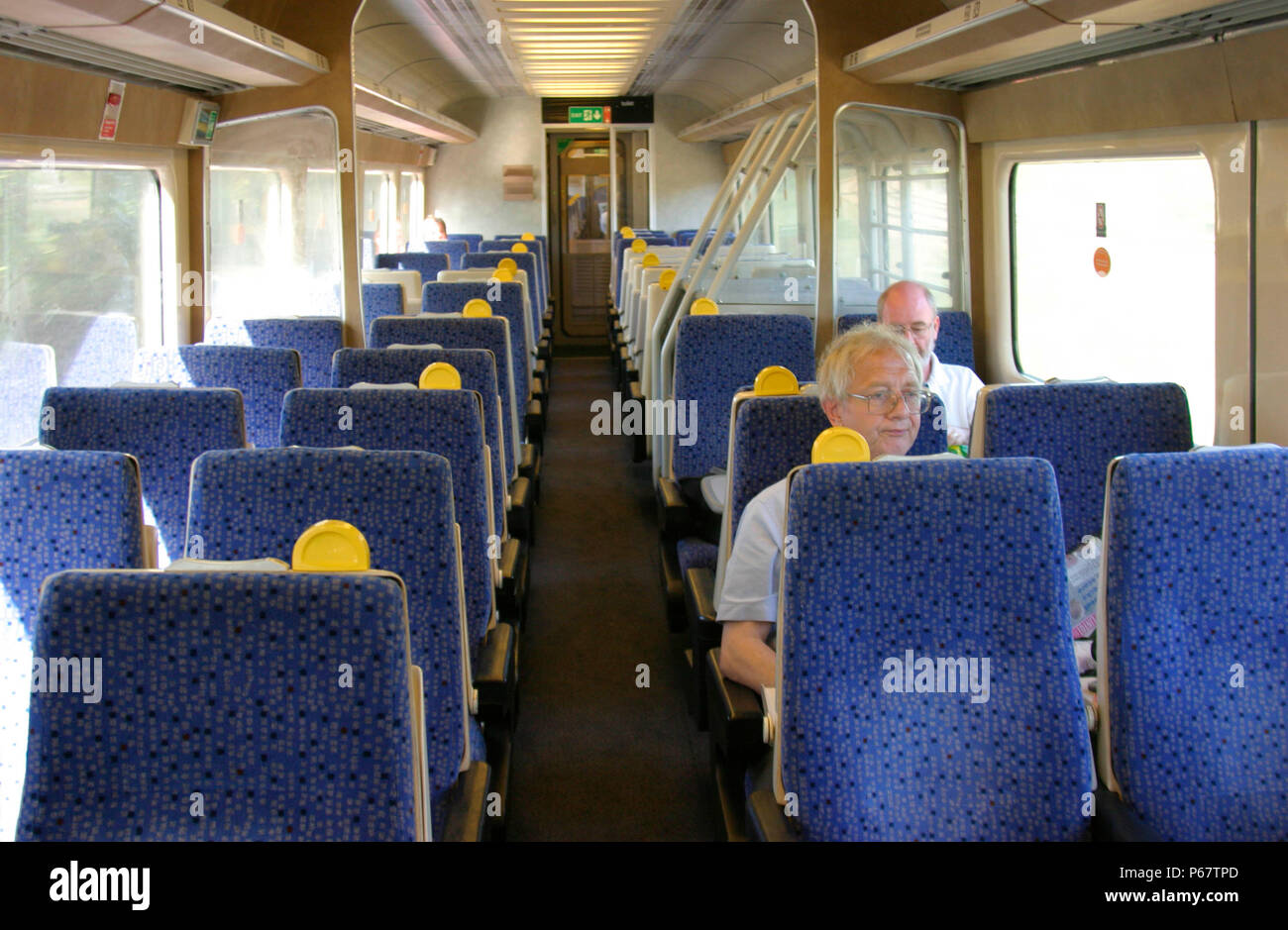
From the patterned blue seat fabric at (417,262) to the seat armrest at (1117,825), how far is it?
8.80 meters

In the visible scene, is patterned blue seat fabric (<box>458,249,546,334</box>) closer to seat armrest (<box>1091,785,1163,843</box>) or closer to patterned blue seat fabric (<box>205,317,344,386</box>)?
patterned blue seat fabric (<box>205,317,344,386</box>)

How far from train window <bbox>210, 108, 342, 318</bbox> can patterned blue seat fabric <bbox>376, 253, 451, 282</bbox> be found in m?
3.99

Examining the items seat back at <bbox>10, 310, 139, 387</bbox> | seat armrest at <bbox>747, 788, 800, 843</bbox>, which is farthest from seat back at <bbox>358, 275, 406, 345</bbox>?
seat armrest at <bbox>747, 788, 800, 843</bbox>

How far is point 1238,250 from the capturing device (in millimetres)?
3434

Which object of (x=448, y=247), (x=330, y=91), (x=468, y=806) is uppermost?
(x=448, y=247)

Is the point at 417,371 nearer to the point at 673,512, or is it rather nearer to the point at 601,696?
the point at 673,512

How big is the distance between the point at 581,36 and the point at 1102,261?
6171 millimetres

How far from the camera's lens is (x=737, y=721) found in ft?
7.54

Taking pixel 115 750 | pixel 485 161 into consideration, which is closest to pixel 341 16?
pixel 115 750

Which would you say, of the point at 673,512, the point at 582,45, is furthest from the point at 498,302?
the point at 582,45

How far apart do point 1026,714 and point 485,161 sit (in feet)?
51.3

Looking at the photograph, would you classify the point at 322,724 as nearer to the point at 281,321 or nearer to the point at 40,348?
the point at 40,348

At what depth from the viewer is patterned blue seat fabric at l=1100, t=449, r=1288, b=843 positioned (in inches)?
79.3

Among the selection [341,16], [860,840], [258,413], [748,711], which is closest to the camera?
[860,840]
